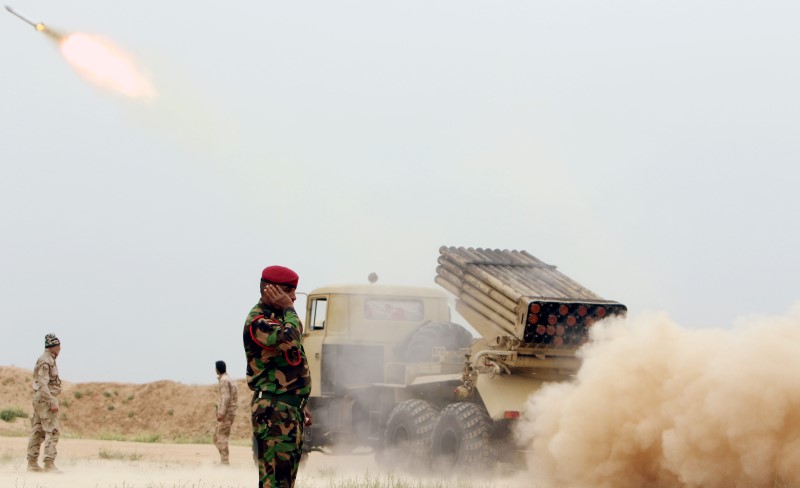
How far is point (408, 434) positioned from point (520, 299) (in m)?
2.72

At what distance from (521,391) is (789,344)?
156 inches

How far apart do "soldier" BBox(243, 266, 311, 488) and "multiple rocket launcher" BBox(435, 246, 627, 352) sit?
18.2 ft

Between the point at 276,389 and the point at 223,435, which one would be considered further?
the point at 223,435

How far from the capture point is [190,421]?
138ft

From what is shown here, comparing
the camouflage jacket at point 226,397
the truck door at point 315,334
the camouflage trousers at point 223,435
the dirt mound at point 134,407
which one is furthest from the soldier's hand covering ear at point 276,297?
the dirt mound at point 134,407

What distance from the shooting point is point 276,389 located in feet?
27.6

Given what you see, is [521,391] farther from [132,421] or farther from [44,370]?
[132,421]

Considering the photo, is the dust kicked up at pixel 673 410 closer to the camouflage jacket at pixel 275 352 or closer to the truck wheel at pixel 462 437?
the truck wheel at pixel 462 437

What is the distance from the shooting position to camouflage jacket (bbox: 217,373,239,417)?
1830 centimetres

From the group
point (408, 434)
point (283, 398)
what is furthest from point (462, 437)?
point (283, 398)

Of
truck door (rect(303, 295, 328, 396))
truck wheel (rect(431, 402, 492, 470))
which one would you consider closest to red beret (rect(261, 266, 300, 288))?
truck wheel (rect(431, 402, 492, 470))

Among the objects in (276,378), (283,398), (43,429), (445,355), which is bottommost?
(43,429)

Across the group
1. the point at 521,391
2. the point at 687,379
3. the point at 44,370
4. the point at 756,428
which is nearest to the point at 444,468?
the point at 521,391

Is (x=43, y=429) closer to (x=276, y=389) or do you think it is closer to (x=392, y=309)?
(x=392, y=309)
